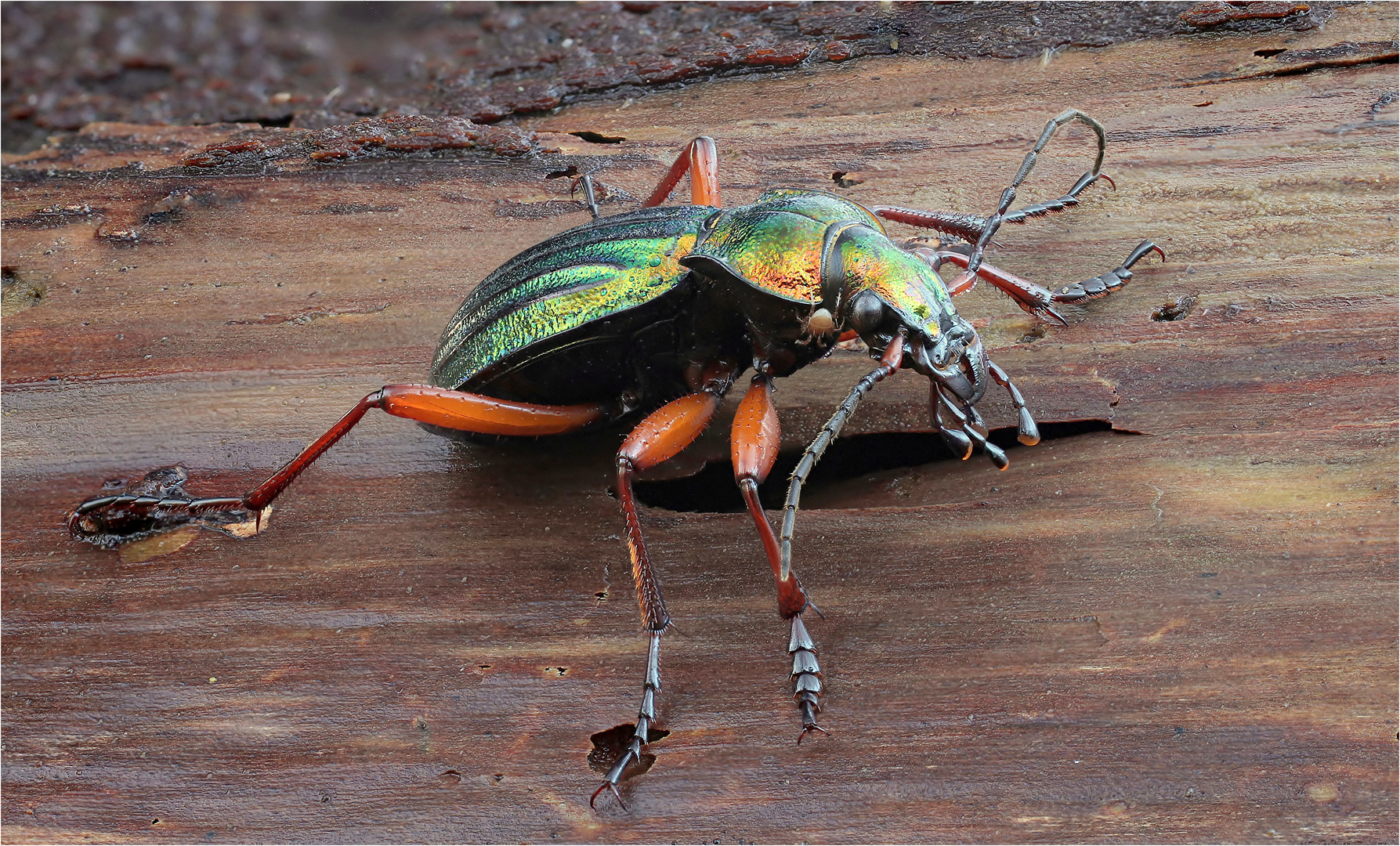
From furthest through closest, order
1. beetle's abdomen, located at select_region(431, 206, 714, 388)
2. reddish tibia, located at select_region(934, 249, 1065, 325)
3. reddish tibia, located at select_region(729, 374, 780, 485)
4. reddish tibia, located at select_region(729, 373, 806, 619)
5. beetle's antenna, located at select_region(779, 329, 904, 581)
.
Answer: reddish tibia, located at select_region(934, 249, 1065, 325) → beetle's abdomen, located at select_region(431, 206, 714, 388) → reddish tibia, located at select_region(729, 374, 780, 485) → reddish tibia, located at select_region(729, 373, 806, 619) → beetle's antenna, located at select_region(779, 329, 904, 581)

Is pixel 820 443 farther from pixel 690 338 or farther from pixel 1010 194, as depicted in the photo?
pixel 1010 194

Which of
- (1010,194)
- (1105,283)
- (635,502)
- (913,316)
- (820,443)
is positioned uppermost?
(1010,194)

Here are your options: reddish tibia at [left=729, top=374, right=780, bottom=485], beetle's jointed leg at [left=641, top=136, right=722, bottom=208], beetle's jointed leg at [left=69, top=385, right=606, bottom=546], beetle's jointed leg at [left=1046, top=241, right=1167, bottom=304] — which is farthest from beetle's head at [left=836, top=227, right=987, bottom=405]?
beetle's jointed leg at [left=69, top=385, right=606, bottom=546]

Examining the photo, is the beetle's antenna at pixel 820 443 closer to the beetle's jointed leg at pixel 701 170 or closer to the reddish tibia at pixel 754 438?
the reddish tibia at pixel 754 438

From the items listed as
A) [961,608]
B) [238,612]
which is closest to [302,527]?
[238,612]

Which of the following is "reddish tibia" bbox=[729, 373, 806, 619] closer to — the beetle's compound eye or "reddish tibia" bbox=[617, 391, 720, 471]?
"reddish tibia" bbox=[617, 391, 720, 471]

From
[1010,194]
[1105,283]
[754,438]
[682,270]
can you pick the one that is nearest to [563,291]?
[682,270]

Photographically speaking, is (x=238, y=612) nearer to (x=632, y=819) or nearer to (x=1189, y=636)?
(x=632, y=819)
